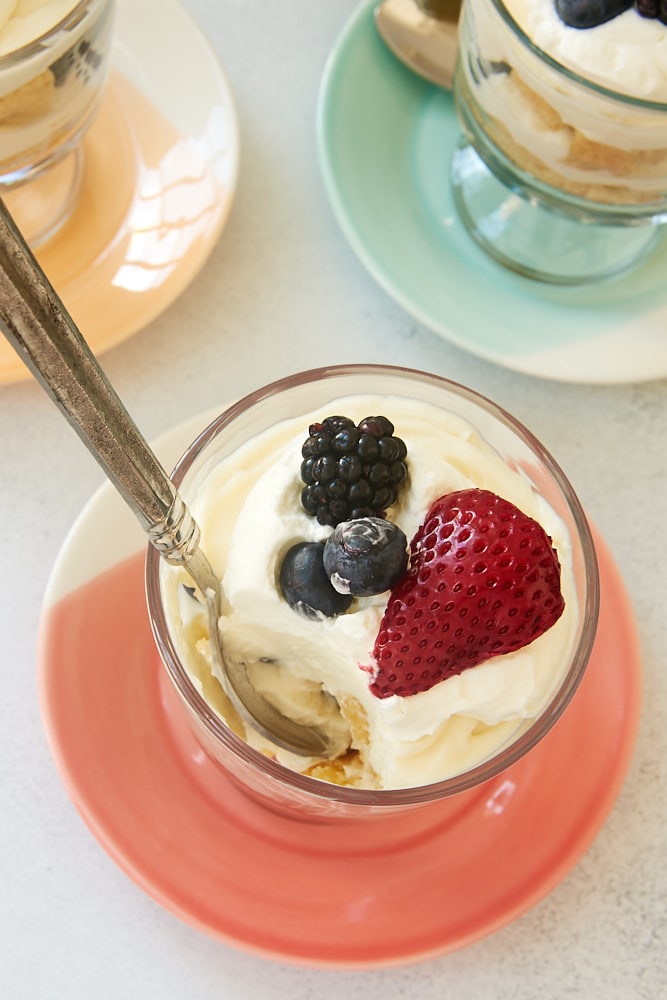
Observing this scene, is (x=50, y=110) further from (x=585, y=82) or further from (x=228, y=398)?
(x=585, y=82)

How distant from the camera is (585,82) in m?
1.05

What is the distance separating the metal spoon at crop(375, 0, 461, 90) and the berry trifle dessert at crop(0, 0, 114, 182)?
45cm

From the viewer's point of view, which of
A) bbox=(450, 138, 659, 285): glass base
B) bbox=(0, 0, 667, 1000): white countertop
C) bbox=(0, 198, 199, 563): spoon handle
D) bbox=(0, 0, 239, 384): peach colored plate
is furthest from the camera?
bbox=(450, 138, 659, 285): glass base

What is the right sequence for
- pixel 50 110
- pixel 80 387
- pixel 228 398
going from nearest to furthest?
pixel 80 387
pixel 50 110
pixel 228 398

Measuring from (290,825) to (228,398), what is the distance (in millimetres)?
560

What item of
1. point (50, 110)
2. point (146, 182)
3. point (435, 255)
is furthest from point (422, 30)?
point (50, 110)

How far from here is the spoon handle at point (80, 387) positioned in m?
0.63

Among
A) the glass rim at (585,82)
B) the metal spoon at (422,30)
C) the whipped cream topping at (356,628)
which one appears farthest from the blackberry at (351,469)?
the metal spoon at (422,30)

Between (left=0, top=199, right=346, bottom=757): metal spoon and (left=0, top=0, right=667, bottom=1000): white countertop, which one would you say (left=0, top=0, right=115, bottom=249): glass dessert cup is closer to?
(left=0, top=0, right=667, bottom=1000): white countertop

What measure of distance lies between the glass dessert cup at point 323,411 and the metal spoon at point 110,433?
52mm

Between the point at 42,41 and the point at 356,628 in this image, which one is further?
the point at 42,41

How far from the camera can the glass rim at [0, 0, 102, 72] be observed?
1.02 m

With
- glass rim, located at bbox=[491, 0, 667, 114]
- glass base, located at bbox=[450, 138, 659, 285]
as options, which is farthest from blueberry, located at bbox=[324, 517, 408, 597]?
glass base, located at bbox=[450, 138, 659, 285]

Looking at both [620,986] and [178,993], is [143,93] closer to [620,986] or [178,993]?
[178,993]
